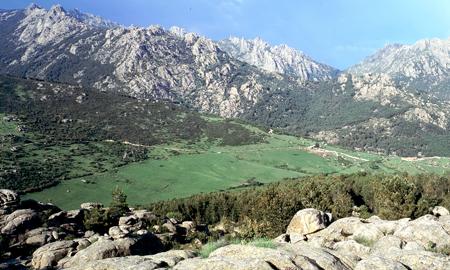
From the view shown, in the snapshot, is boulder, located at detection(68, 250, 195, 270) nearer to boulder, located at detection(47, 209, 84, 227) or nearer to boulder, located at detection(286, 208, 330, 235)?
boulder, located at detection(286, 208, 330, 235)

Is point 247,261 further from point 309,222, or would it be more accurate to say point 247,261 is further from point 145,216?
point 145,216

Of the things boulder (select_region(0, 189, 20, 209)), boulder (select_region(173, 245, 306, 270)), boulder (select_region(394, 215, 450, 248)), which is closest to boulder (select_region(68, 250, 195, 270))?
boulder (select_region(173, 245, 306, 270))

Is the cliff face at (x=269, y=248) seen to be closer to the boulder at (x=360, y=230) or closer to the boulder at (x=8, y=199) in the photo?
the boulder at (x=360, y=230)

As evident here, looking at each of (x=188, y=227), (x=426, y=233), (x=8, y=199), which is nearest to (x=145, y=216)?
(x=188, y=227)

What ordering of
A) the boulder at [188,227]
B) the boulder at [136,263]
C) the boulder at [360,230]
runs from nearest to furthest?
the boulder at [136,263]
the boulder at [360,230]
the boulder at [188,227]

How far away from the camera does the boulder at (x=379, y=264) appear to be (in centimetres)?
2364

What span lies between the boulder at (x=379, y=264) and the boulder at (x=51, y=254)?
3967cm

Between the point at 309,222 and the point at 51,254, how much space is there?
48899 millimetres

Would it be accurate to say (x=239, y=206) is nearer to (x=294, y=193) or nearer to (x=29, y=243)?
(x=294, y=193)

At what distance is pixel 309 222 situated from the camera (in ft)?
276

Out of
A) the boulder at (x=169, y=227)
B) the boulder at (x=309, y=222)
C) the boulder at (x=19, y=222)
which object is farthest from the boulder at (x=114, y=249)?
the boulder at (x=169, y=227)

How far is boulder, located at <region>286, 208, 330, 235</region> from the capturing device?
82812 mm

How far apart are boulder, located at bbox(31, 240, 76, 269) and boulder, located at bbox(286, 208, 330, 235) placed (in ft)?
140

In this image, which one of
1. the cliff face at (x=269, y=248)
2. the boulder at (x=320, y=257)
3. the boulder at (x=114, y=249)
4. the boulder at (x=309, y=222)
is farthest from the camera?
the boulder at (x=309, y=222)
